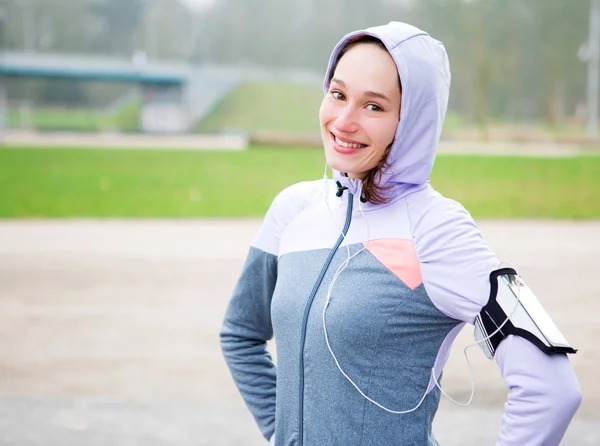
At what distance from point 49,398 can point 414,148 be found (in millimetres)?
3851

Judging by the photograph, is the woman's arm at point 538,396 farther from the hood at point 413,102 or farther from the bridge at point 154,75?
the bridge at point 154,75

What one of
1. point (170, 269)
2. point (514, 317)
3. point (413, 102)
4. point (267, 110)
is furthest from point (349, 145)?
point (267, 110)

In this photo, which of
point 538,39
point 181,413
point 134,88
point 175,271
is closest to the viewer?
point 181,413

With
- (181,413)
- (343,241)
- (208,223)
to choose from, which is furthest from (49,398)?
(208,223)

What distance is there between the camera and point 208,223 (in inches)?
498

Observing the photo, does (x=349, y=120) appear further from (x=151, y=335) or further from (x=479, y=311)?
(x=151, y=335)

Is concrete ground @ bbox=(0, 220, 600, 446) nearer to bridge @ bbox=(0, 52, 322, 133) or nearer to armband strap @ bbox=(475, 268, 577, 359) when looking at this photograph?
armband strap @ bbox=(475, 268, 577, 359)

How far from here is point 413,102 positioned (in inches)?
72.9

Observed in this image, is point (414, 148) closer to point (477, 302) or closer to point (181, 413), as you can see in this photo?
point (477, 302)

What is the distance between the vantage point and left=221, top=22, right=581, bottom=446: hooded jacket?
5.60 ft

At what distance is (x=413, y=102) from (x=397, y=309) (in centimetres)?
44

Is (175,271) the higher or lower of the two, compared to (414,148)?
lower

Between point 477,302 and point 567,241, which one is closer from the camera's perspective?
point 477,302

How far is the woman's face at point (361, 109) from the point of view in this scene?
1858 mm
